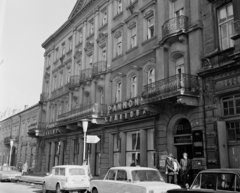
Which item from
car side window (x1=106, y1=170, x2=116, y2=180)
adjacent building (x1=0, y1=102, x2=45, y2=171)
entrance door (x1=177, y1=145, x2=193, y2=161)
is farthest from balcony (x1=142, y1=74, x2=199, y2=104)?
adjacent building (x1=0, y1=102, x2=45, y2=171)

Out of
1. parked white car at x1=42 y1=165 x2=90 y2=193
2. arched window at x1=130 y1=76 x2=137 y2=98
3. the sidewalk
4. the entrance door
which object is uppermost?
arched window at x1=130 y1=76 x2=137 y2=98

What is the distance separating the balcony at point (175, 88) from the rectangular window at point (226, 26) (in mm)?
2449

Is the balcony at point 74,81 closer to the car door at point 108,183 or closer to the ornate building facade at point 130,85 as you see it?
the ornate building facade at point 130,85

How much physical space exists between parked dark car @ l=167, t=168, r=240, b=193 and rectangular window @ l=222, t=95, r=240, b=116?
7.56m

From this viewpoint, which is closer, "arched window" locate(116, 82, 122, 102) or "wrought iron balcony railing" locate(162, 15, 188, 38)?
"wrought iron balcony railing" locate(162, 15, 188, 38)

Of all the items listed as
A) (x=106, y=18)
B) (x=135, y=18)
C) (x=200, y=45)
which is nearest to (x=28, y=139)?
(x=106, y=18)

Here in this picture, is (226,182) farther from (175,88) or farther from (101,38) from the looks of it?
(101,38)

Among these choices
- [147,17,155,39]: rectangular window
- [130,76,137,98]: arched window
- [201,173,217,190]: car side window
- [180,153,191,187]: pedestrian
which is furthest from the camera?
[130,76,137,98]: arched window

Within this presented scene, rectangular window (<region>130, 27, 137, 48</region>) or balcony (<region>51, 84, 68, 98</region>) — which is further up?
rectangular window (<region>130, 27, 137, 48</region>)

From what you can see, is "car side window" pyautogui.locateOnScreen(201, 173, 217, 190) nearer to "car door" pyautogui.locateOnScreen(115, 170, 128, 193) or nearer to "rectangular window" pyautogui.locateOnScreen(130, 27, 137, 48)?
"car door" pyautogui.locateOnScreen(115, 170, 128, 193)

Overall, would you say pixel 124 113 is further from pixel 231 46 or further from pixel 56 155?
pixel 56 155

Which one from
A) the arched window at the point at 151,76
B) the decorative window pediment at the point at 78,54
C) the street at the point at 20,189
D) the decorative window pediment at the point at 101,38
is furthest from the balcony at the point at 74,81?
the street at the point at 20,189

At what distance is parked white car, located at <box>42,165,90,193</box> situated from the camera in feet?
51.0

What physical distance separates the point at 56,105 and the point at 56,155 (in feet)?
21.0
